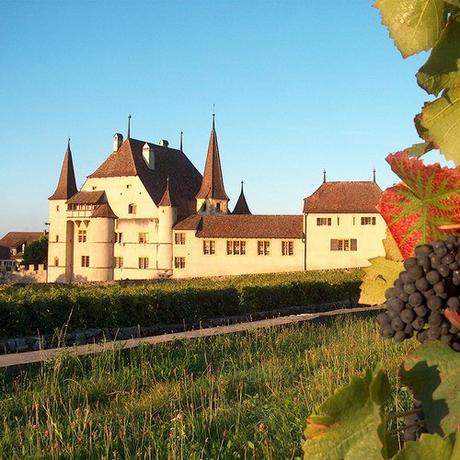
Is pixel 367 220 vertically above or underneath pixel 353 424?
above

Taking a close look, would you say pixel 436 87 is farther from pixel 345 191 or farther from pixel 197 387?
pixel 345 191

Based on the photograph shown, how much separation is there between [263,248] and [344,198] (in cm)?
658

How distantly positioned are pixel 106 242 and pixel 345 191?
63.9 ft

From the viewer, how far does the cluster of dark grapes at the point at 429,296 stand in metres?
0.67

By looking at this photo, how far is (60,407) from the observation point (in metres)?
7.80

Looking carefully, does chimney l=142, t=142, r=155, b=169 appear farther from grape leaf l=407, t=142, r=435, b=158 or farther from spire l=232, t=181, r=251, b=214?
grape leaf l=407, t=142, r=435, b=158

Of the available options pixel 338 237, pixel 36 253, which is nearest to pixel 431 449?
pixel 338 237

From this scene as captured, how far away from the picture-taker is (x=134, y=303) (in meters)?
18.7

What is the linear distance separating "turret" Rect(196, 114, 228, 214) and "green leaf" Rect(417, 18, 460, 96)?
5511 centimetres

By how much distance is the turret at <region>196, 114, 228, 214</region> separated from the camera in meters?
55.8

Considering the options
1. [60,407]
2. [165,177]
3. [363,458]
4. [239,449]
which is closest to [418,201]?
[363,458]

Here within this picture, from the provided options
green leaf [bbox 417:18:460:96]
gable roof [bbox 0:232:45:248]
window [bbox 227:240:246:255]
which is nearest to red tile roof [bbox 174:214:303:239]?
window [bbox 227:240:246:255]

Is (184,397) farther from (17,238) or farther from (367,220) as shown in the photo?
(17,238)

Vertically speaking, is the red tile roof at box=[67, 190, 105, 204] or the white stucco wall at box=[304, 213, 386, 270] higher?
the red tile roof at box=[67, 190, 105, 204]
